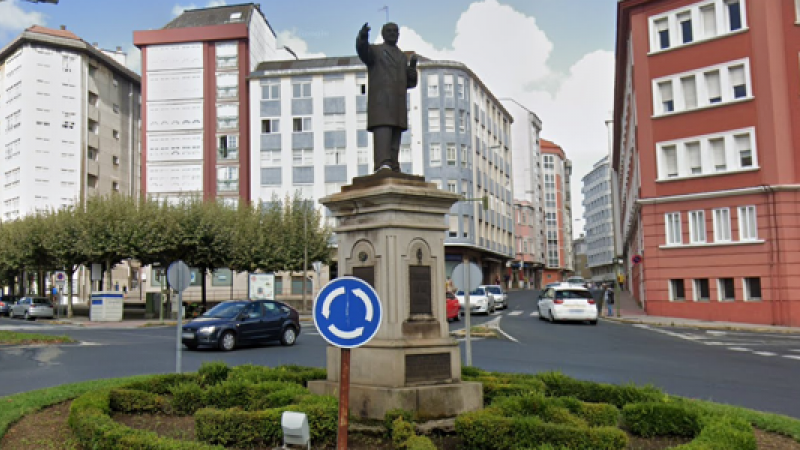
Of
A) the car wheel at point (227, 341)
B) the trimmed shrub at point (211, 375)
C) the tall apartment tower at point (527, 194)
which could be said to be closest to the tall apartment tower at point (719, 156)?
the car wheel at point (227, 341)

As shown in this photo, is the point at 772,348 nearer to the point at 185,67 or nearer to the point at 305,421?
the point at 305,421

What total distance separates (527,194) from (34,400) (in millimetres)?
90204

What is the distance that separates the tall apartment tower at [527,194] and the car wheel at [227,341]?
7005 cm

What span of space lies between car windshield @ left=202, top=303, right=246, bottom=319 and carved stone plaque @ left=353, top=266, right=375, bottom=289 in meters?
13.0

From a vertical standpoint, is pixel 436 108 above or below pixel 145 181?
above

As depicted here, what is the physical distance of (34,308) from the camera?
4256cm

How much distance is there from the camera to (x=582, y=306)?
27.8 meters

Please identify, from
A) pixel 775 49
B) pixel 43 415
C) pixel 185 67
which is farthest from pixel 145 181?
pixel 43 415

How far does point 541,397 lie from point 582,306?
21802 millimetres

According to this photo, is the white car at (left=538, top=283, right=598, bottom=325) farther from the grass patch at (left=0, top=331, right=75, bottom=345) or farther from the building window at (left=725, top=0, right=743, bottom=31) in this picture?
the grass patch at (left=0, top=331, right=75, bottom=345)

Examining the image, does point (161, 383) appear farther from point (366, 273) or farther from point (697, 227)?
point (697, 227)

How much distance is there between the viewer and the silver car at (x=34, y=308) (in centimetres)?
4250

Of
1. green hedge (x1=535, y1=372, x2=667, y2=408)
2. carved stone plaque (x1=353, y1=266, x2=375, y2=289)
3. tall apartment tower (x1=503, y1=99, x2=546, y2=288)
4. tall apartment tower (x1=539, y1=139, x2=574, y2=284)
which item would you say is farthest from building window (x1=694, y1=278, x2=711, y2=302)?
tall apartment tower (x1=539, y1=139, x2=574, y2=284)

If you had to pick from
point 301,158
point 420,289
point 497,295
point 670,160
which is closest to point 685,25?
point 670,160
